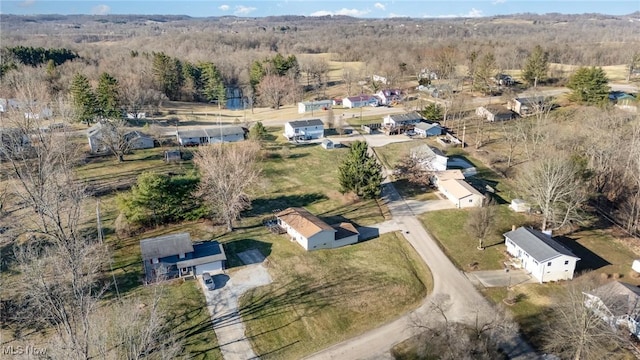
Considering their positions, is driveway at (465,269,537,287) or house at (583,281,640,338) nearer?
house at (583,281,640,338)

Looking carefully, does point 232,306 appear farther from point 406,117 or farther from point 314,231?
point 406,117

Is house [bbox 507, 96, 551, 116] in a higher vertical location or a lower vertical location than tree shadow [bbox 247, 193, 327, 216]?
higher

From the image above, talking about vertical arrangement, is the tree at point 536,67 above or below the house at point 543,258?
above

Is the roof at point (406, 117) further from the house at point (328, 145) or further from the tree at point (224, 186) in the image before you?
the tree at point (224, 186)

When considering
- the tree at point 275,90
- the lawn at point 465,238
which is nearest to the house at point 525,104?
the lawn at point 465,238

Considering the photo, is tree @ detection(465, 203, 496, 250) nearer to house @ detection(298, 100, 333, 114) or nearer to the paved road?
the paved road

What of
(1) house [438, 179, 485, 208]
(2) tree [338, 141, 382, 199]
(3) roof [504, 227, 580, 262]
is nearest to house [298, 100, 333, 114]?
(2) tree [338, 141, 382, 199]

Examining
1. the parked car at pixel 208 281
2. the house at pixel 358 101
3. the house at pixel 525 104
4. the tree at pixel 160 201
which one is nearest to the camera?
the parked car at pixel 208 281
